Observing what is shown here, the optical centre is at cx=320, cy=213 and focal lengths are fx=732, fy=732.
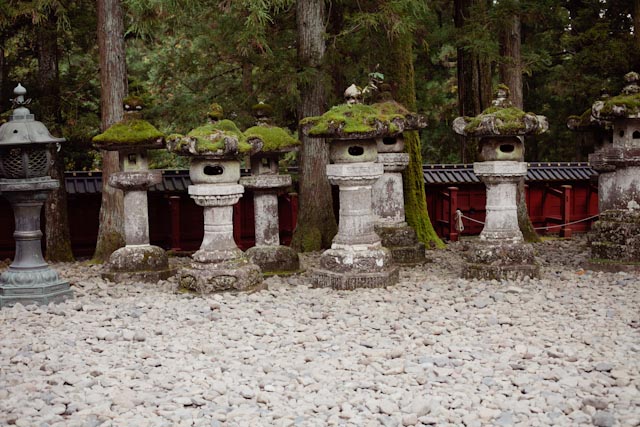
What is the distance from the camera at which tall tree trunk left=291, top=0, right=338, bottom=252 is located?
37.9 feet

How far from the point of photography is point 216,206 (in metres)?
8.80

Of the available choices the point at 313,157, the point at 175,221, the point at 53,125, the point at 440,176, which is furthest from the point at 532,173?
the point at 53,125

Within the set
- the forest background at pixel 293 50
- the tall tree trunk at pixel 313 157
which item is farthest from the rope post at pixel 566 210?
the tall tree trunk at pixel 313 157

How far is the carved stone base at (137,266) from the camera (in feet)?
31.7

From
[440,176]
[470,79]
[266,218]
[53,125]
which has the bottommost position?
[266,218]

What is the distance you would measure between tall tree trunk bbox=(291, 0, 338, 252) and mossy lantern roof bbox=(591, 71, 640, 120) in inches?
166

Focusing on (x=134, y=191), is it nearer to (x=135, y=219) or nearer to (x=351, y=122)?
(x=135, y=219)

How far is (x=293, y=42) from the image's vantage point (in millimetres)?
13562

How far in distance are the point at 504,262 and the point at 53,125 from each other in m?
7.54

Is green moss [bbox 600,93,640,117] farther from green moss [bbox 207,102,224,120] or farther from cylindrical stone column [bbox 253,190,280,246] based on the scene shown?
green moss [bbox 207,102,224,120]

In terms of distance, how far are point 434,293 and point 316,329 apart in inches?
80.6

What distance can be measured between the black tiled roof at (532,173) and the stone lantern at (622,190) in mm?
4172

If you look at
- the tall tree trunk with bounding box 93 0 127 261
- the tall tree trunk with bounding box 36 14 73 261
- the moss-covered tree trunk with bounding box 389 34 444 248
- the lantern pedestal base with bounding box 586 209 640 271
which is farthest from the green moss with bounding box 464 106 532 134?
the tall tree trunk with bounding box 36 14 73 261

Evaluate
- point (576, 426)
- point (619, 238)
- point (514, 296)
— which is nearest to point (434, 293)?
point (514, 296)
